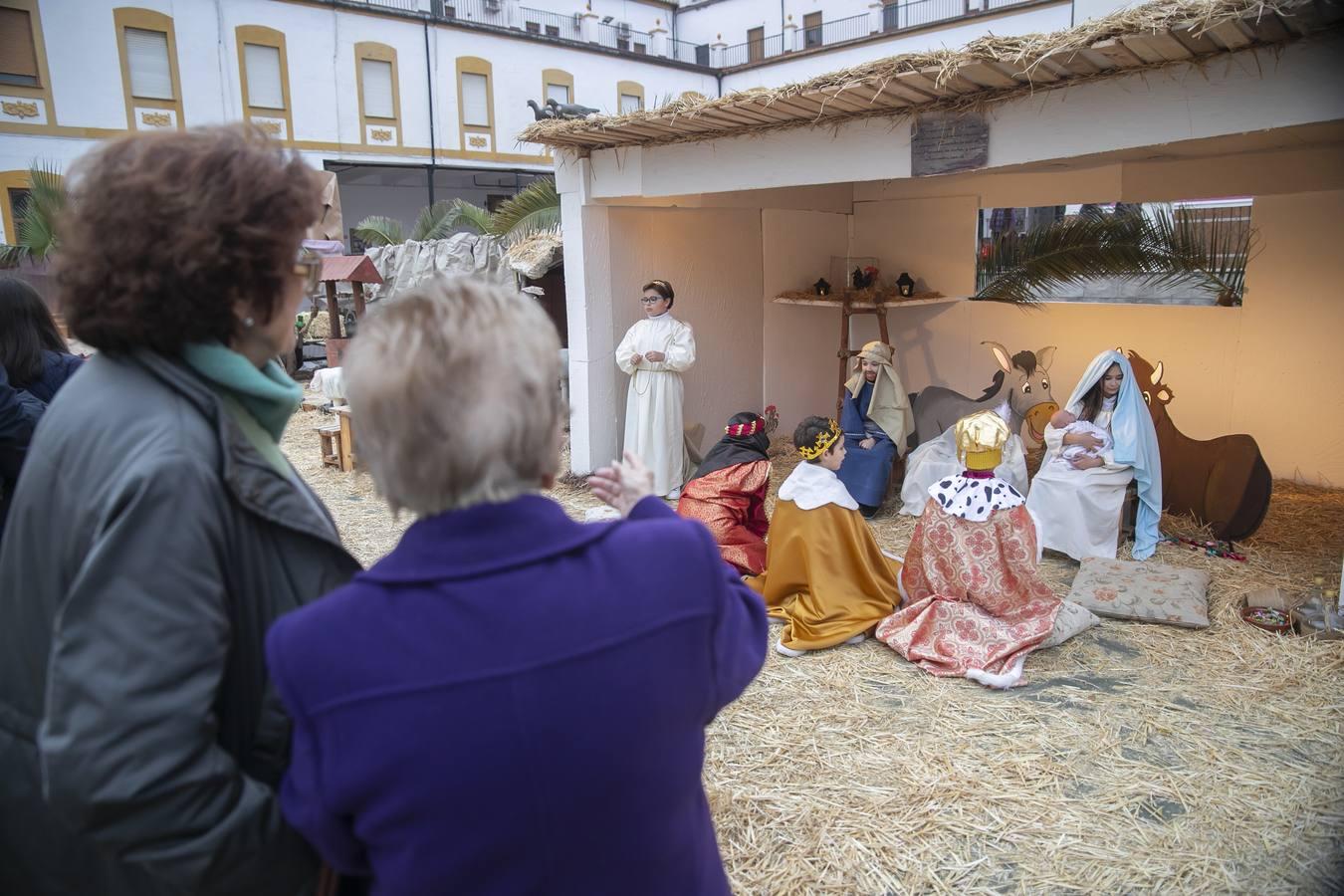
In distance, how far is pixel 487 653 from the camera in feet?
3.09

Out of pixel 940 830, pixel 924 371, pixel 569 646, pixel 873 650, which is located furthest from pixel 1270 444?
pixel 569 646

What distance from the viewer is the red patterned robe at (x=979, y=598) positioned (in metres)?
4.24

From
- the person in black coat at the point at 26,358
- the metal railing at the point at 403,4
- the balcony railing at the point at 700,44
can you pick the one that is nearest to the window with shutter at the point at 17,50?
the metal railing at the point at 403,4

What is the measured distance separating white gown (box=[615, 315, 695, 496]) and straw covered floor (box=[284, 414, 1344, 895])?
3.08 m

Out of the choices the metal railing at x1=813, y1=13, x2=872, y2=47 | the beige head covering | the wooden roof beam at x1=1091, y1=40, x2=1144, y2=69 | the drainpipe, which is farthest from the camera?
the metal railing at x1=813, y1=13, x2=872, y2=47

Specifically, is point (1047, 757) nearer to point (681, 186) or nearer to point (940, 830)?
point (940, 830)

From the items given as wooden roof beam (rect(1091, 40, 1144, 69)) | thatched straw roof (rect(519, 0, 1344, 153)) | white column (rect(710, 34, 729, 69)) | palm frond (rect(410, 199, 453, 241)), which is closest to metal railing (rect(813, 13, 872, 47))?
white column (rect(710, 34, 729, 69))

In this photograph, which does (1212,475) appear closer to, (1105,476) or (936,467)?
(1105,476)

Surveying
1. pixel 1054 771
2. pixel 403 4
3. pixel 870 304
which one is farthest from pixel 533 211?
pixel 403 4

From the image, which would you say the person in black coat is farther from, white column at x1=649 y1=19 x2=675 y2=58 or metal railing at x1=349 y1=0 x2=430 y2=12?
white column at x1=649 y1=19 x2=675 y2=58

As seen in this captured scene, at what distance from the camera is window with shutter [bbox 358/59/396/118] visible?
820 inches

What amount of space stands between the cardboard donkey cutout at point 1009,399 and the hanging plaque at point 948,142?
92.6 inches

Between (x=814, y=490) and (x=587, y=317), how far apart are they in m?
3.34

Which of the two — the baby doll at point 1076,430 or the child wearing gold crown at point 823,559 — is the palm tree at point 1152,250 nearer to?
the baby doll at point 1076,430
